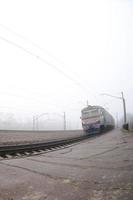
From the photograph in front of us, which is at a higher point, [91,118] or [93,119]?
[91,118]

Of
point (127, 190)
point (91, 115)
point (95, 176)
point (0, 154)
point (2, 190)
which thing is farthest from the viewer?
point (91, 115)

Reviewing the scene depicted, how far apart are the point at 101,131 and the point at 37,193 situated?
83.9 feet

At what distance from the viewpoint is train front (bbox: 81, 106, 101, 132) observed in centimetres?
2695

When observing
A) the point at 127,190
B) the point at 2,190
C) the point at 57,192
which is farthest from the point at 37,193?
the point at 127,190

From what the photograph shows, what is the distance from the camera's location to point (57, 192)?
3557mm

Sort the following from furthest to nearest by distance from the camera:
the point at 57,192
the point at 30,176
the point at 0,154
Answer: the point at 0,154, the point at 30,176, the point at 57,192

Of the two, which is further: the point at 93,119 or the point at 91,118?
the point at 91,118

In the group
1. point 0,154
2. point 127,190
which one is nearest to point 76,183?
point 127,190

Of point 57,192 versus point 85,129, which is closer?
point 57,192

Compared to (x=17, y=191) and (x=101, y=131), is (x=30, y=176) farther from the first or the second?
(x=101, y=131)

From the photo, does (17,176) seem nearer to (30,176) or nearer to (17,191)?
(30,176)

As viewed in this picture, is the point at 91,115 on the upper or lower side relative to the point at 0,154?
upper

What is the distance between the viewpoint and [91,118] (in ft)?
90.1

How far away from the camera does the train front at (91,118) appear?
2695 cm
